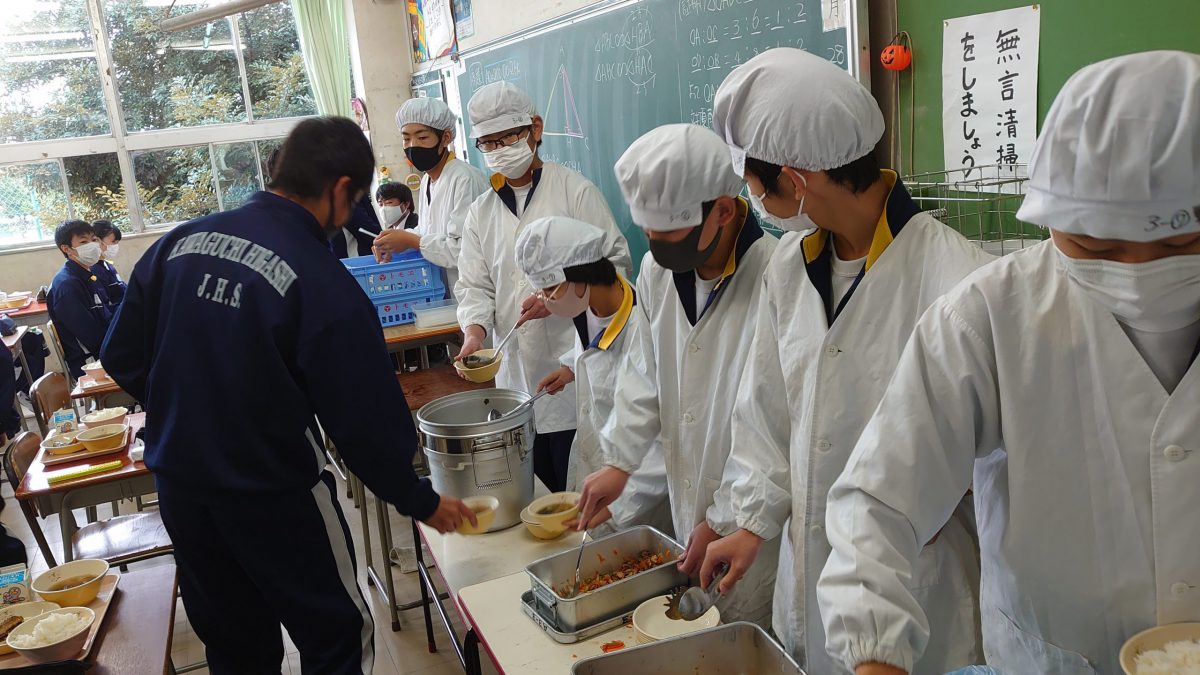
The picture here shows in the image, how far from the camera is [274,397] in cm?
172

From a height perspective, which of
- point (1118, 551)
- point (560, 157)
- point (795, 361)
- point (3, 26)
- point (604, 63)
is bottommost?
point (1118, 551)

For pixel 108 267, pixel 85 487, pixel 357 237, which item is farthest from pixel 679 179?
pixel 108 267

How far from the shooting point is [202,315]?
1692mm

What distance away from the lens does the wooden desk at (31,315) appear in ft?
20.5

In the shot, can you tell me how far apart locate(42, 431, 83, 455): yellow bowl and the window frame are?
5.29 metres

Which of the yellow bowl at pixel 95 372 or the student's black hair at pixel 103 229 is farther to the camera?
the student's black hair at pixel 103 229

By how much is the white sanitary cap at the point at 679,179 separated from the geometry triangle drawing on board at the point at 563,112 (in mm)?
2409

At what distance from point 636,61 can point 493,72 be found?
5.98 ft

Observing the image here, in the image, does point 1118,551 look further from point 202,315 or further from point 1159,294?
point 202,315

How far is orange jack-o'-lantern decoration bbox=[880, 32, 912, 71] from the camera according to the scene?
6.68 feet

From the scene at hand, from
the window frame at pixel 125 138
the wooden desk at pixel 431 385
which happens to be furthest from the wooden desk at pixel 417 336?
the window frame at pixel 125 138

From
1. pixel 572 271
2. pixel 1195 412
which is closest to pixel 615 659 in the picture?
pixel 1195 412

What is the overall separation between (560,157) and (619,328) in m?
2.44

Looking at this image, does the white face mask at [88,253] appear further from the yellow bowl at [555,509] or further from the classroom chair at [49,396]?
the yellow bowl at [555,509]
